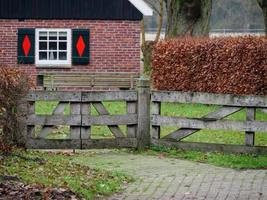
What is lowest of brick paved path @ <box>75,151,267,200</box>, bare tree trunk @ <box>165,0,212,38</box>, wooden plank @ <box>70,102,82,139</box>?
brick paved path @ <box>75,151,267,200</box>

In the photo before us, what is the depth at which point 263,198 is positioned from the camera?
899 cm

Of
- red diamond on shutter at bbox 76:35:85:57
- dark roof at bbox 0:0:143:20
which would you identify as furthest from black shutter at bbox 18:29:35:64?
red diamond on shutter at bbox 76:35:85:57

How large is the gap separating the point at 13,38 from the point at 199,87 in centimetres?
919

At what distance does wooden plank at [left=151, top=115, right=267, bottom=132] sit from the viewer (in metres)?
12.4

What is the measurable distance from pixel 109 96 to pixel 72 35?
1691 centimetres

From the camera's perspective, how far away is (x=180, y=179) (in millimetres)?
10367

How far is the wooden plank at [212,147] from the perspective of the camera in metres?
12.5

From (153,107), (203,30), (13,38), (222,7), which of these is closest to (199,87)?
(203,30)

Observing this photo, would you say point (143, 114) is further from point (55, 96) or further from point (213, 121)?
point (55, 96)

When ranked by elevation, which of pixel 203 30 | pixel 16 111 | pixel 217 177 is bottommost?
pixel 217 177

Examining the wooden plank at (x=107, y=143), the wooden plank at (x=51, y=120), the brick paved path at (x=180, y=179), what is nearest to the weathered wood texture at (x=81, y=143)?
the wooden plank at (x=107, y=143)

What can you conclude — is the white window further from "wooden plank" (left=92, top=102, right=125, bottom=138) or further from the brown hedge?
"wooden plank" (left=92, top=102, right=125, bottom=138)

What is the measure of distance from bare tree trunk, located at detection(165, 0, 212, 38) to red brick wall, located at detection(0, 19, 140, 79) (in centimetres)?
219

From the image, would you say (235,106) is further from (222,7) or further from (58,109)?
(222,7)
